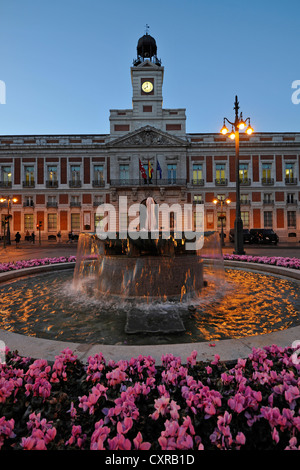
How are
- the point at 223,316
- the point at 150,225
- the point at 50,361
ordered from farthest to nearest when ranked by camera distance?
the point at 150,225 < the point at 223,316 < the point at 50,361

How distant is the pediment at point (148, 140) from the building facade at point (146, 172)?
13 cm

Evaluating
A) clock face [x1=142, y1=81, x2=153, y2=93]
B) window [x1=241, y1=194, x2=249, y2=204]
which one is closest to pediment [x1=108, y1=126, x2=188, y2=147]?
clock face [x1=142, y1=81, x2=153, y2=93]

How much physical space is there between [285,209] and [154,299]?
104 feet

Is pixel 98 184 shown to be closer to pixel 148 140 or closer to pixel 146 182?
pixel 146 182

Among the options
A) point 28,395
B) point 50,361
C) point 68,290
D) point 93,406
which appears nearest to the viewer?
point 93,406

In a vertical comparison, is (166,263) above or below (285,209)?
below

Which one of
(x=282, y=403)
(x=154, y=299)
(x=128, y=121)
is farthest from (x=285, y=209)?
(x=282, y=403)

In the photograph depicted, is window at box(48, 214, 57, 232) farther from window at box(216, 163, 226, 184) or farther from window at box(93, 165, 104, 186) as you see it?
window at box(216, 163, 226, 184)

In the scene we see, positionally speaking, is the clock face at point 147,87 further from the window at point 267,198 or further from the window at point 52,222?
the window at point 267,198

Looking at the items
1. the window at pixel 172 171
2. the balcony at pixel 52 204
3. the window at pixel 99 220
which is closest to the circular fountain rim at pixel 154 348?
the window at pixel 99 220

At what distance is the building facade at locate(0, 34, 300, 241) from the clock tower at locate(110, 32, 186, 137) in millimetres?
114

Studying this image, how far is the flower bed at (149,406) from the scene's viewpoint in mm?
1195

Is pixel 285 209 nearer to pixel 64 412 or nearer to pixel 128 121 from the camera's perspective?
pixel 128 121
